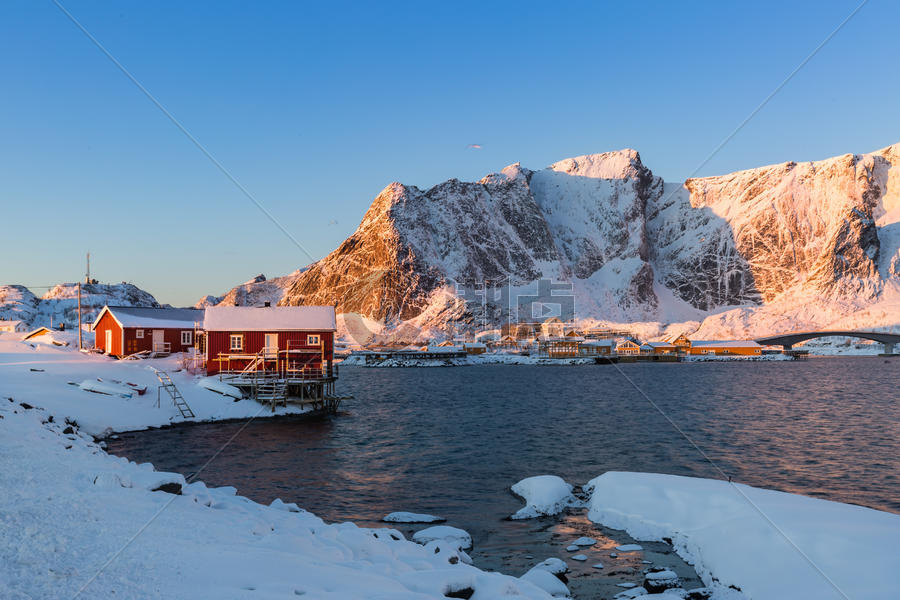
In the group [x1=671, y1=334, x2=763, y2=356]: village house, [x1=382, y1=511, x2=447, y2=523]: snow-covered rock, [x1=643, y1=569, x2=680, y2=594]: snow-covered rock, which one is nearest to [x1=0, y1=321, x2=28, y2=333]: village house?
[x1=382, y1=511, x2=447, y2=523]: snow-covered rock

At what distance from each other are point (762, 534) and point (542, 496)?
7452 millimetres

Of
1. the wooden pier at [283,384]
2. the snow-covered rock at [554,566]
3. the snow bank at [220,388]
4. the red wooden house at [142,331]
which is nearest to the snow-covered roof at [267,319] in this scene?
the wooden pier at [283,384]

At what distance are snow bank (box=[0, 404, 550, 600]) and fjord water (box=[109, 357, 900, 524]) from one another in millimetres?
5692

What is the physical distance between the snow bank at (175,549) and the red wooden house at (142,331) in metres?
45.7

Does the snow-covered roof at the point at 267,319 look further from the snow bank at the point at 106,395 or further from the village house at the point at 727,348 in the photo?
the village house at the point at 727,348

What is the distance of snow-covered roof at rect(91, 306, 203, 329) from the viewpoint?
58.7 m

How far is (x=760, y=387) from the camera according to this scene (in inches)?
2968

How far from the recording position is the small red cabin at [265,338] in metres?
49.4

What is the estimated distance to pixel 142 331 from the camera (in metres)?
59.1

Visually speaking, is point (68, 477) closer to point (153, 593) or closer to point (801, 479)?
A: point (153, 593)

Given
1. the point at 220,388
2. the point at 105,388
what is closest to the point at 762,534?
the point at 105,388

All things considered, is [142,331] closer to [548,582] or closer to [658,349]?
[548,582]

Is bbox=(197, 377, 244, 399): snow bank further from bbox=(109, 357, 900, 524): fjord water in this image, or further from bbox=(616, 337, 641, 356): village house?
bbox=(616, 337, 641, 356): village house

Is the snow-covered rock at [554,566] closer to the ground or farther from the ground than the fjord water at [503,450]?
farther from the ground
